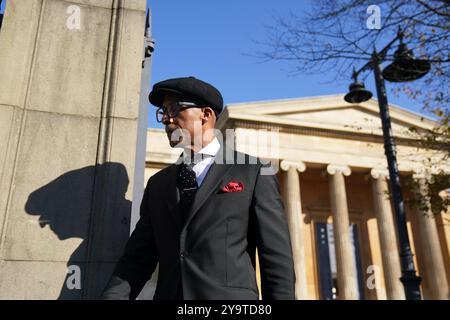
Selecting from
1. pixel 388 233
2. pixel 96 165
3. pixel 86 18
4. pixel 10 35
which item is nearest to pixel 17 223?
pixel 96 165

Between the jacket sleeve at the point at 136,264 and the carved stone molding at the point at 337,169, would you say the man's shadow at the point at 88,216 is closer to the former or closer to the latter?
the jacket sleeve at the point at 136,264

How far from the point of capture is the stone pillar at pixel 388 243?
27.9 meters

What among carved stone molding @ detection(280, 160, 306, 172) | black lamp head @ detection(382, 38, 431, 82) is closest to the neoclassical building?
carved stone molding @ detection(280, 160, 306, 172)

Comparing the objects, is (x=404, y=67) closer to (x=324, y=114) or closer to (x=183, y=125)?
(x=183, y=125)

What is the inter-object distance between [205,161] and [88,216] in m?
1.08

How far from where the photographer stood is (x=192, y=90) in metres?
2.52

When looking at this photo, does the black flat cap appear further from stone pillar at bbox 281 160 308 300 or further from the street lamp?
stone pillar at bbox 281 160 308 300

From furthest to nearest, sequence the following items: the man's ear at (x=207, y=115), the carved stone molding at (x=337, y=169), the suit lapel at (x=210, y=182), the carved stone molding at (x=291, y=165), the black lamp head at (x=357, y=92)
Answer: the carved stone molding at (x=337, y=169), the carved stone molding at (x=291, y=165), the black lamp head at (x=357, y=92), the man's ear at (x=207, y=115), the suit lapel at (x=210, y=182)

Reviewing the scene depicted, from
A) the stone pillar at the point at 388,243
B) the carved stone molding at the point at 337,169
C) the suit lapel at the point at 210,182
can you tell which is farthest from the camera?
the carved stone molding at the point at 337,169

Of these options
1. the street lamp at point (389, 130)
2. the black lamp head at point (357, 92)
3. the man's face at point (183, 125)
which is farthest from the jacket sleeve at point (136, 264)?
the black lamp head at point (357, 92)

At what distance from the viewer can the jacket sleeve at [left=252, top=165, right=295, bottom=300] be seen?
204 centimetres

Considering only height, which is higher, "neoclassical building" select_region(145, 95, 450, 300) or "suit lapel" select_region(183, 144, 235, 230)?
"neoclassical building" select_region(145, 95, 450, 300)

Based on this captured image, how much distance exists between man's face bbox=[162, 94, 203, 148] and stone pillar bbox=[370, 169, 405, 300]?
26494mm

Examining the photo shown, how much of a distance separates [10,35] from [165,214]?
6.78 feet
